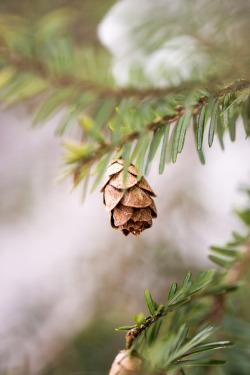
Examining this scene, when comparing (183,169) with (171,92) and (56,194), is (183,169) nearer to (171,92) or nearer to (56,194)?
(56,194)

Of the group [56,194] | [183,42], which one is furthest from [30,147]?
[183,42]

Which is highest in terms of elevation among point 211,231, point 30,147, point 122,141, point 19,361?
point 30,147

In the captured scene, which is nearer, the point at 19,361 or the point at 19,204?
the point at 19,361

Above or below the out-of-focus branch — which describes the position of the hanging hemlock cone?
below

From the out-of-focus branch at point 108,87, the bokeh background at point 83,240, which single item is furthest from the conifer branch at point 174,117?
the bokeh background at point 83,240

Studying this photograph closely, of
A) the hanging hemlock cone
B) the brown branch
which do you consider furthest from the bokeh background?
the hanging hemlock cone

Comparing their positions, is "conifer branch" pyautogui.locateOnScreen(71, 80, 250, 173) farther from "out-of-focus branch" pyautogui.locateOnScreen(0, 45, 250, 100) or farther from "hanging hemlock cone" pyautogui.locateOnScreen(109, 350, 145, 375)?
"hanging hemlock cone" pyautogui.locateOnScreen(109, 350, 145, 375)
